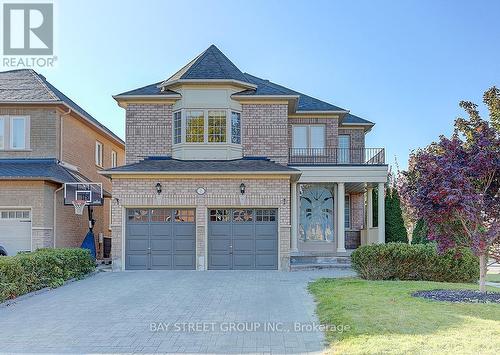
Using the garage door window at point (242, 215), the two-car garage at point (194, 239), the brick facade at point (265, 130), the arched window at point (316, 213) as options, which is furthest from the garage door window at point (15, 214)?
the arched window at point (316, 213)

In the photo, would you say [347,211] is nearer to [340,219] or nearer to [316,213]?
[316,213]

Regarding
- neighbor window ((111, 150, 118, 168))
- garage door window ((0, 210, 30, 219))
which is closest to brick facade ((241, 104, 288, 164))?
garage door window ((0, 210, 30, 219))

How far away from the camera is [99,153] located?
88.5 feet

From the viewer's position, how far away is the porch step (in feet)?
60.9

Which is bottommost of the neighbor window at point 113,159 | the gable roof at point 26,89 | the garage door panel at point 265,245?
the garage door panel at point 265,245

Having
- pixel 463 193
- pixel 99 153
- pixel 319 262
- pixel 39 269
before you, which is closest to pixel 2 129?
pixel 99 153

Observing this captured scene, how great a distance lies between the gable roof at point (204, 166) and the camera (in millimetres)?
17953

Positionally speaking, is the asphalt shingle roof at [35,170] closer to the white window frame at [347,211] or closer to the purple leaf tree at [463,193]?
the white window frame at [347,211]

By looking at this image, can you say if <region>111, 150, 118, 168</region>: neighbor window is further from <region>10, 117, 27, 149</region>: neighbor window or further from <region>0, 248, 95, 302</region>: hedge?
<region>0, 248, 95, 302</region>: hedge

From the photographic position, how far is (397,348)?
646 centimetres

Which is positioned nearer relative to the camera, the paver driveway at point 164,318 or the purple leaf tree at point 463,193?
the paver driveway at point 164,318

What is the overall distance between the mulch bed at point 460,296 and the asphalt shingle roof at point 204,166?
7861 mm

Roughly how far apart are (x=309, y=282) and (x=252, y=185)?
16.4 feet

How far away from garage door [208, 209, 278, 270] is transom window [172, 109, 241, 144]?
10.4 feet
